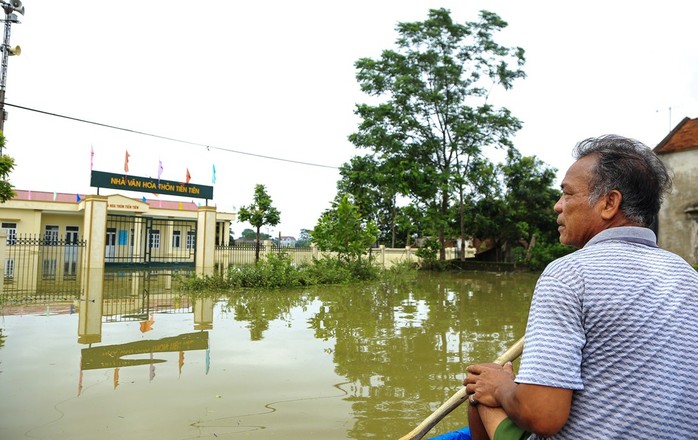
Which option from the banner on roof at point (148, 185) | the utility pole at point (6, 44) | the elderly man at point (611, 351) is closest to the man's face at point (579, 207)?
the elderly man at point (611, 351)

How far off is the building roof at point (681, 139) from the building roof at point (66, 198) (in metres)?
25.1

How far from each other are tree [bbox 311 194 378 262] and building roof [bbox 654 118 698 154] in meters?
9.67

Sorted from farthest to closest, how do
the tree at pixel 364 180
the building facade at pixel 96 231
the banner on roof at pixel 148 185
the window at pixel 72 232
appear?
the window at pixel 72 232 → the tree at pixel 364 180 → the banner on roof at pixel 148 185 → the building facade at pixel 96 231

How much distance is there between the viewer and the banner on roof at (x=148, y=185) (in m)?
19.5

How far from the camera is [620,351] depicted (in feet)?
3.79

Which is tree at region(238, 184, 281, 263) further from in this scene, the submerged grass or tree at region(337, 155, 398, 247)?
the submerged grass

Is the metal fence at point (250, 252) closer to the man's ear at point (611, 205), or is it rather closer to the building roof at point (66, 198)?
the building roof at point (66, 198)

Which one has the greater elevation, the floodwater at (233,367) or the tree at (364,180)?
the tree at (364,180)

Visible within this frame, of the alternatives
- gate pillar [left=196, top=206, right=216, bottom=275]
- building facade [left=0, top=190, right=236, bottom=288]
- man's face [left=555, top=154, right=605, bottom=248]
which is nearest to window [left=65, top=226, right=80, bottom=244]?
building facade [left=0, top=190, right=236, bottom=288]

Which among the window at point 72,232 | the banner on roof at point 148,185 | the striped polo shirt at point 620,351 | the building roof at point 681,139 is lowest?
the striped polo shirt at point 620,351

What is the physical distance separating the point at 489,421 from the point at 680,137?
18.4m

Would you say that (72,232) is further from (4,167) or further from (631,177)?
(631,177)

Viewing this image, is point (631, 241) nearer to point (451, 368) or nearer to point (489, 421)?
point (489, 421)

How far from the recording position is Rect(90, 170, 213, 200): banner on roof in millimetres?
19469
